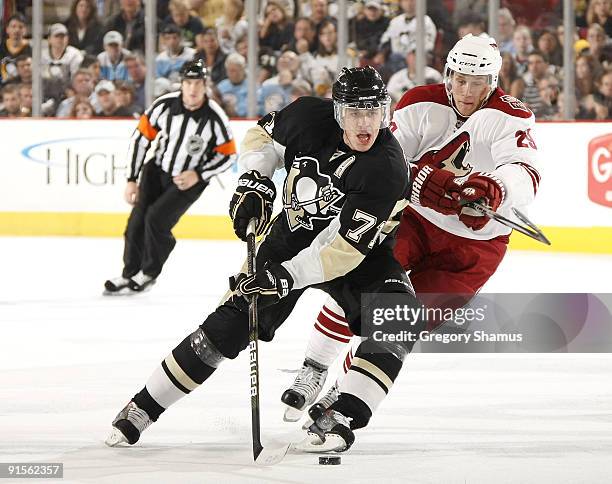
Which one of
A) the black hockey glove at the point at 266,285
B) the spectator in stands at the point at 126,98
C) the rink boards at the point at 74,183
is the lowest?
the rink boards at the point at 74,183

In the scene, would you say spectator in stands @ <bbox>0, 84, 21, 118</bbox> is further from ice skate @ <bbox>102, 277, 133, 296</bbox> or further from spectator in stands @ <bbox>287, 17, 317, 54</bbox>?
ice skate @ <bbox>102, 277, 133, 296</bbox>

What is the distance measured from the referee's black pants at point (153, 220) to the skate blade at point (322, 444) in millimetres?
3429

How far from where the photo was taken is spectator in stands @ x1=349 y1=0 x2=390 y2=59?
337 inches

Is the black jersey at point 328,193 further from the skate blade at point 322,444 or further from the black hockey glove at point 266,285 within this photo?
the skate blade at point 322,444

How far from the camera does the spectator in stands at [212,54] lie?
8867 millimetres

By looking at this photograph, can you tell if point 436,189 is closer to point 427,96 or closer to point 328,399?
point 427,96

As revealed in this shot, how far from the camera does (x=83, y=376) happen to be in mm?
4199

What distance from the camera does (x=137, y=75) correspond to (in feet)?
29.3

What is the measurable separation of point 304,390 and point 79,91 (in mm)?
5781

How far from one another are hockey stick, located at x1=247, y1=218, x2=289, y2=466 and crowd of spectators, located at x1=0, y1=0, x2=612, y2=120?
207 inches

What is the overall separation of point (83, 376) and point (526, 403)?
4.60 feet

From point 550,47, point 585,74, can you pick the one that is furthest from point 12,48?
point 585,74

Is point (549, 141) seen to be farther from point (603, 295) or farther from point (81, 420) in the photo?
point (81, 420)

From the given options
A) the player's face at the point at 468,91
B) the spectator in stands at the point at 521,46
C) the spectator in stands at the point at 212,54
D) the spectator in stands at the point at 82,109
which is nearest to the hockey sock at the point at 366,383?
the player's face at the point at 468,91
